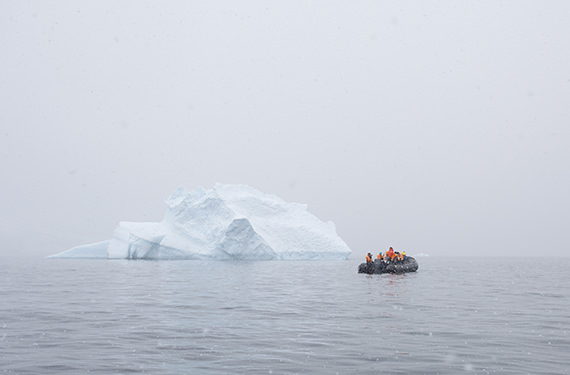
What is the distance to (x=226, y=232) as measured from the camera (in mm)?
47469

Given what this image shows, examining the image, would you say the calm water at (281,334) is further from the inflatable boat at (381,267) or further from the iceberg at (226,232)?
the iceberg at (226,232)

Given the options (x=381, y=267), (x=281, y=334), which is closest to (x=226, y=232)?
(x=381, y=267)

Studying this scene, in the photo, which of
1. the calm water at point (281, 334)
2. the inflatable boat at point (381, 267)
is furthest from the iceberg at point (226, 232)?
the calm water at point (281, 334)

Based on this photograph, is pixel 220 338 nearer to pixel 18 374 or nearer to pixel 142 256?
pixel 18 374

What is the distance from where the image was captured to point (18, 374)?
6.66 metres

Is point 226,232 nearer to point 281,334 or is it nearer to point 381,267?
point 381,267

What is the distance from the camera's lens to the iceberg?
4972cm

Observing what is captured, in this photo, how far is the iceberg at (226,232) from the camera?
4972cm

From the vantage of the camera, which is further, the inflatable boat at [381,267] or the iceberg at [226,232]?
the iceberg at [226,232]

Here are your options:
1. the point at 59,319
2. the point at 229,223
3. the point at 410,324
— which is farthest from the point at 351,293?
the point at 229,223

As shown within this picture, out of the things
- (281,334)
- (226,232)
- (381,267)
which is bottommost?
(281,334)

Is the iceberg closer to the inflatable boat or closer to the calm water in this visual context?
the inflatable boat

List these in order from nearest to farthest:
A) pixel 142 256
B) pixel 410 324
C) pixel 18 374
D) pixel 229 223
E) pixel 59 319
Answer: pixel 18 374 < pixel 410 324 < pixel 59 319 < pixel 229 223 < pixel 142 256

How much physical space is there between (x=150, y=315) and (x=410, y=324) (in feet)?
20.9
